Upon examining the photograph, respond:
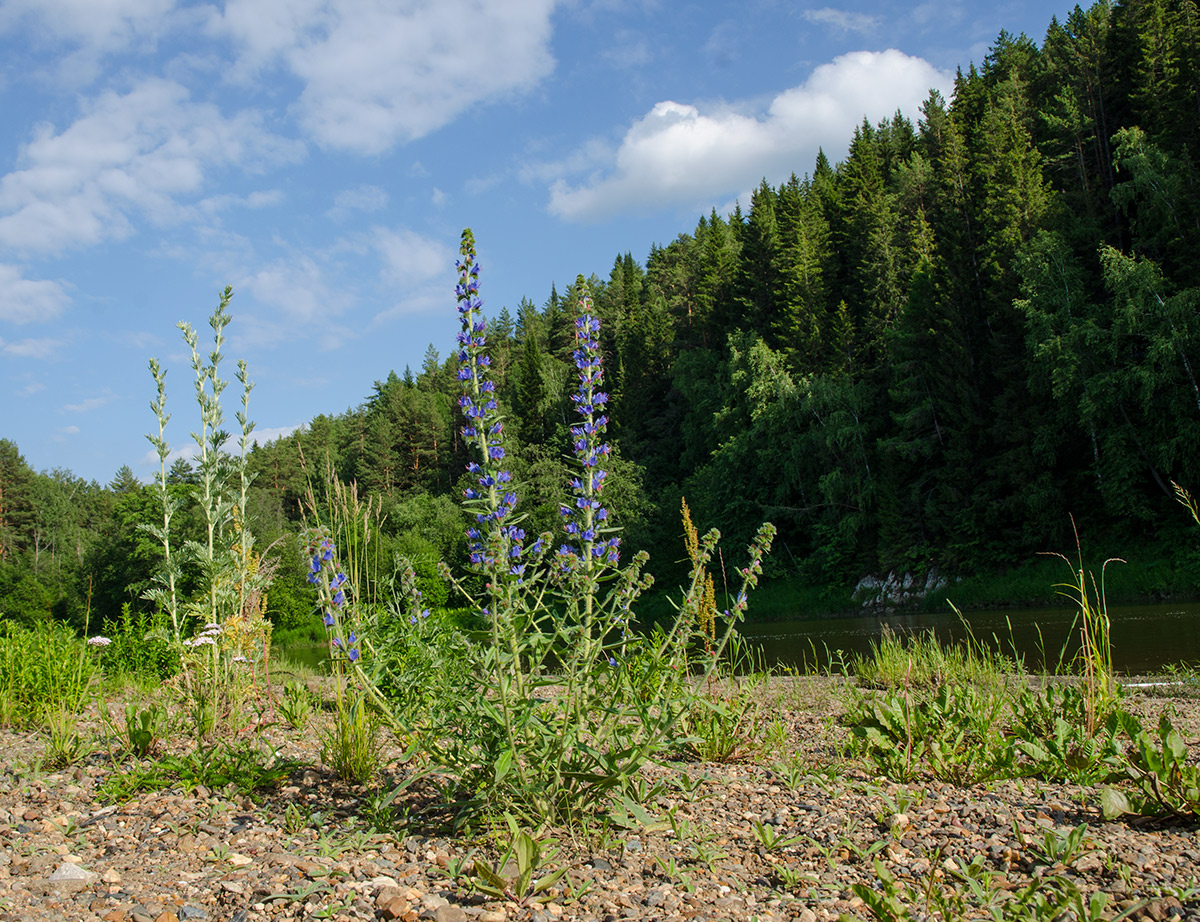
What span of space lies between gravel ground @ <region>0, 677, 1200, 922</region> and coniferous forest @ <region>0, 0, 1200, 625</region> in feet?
50.0

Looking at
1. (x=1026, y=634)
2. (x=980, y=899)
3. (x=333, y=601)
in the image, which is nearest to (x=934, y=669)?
(x=980, y=899)

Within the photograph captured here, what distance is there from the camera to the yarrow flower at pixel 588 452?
127 inches

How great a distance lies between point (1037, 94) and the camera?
43.6 metres

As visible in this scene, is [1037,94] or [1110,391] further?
[1037,94]

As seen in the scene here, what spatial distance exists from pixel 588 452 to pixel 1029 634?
16610 mm

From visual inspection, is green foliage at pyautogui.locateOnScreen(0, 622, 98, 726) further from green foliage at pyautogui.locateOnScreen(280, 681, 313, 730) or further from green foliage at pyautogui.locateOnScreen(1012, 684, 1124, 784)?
green foliage at pyautogui.locateOnScreen(1012, 684, 1124, 784)

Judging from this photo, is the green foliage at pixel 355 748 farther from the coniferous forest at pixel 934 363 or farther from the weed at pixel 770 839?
the coniferous forest at pixel 934 363

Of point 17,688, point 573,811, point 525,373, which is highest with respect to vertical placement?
point 525,373

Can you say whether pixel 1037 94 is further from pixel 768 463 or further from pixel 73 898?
pixel 73 898

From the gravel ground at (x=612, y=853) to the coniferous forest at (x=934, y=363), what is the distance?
1524 centimetres

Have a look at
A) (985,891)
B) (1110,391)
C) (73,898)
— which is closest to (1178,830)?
(985,891)

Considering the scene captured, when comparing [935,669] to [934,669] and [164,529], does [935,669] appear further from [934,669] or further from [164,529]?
[164,529]

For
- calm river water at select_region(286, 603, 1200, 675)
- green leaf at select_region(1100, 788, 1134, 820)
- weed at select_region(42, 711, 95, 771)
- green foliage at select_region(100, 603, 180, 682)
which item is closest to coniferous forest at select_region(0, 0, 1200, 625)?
calm river water at select_region(286, 603, 1200, 675)

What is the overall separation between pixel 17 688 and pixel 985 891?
6.02 metres
